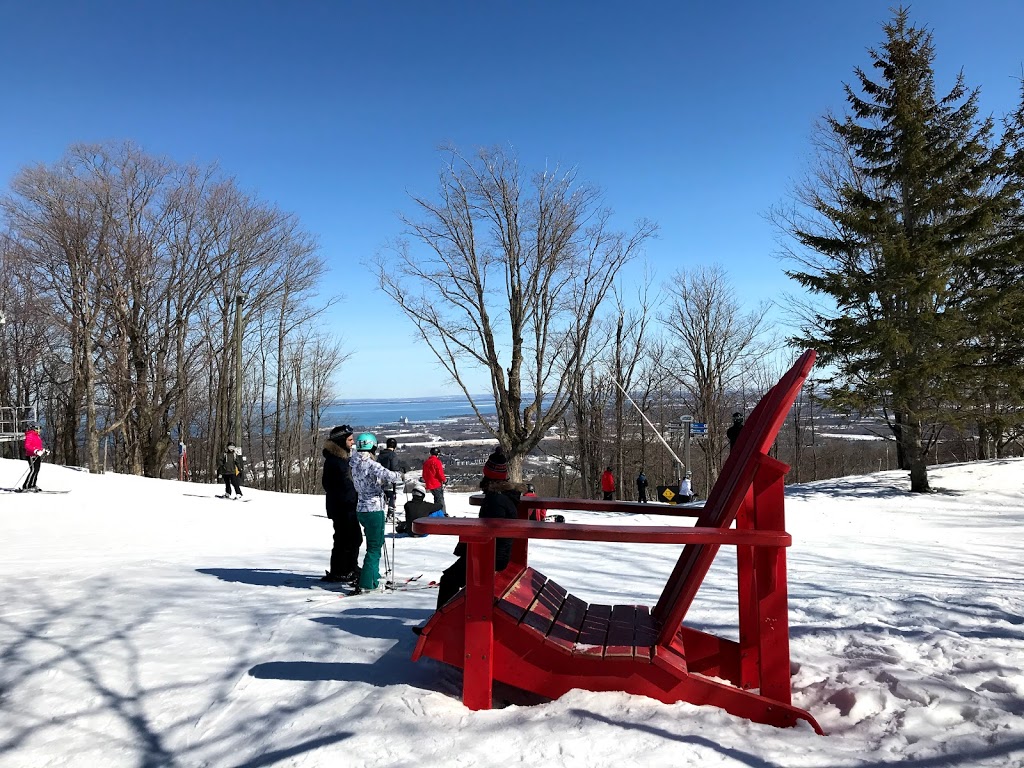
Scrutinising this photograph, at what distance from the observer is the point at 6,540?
10.5 m

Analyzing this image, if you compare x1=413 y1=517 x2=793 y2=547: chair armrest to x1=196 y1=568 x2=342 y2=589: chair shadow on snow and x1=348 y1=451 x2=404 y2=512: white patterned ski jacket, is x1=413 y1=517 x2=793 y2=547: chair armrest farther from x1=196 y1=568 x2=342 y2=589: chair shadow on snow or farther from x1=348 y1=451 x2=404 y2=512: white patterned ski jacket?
x1=196 y1=568 x2=342 y2=589: chair shadow on snow

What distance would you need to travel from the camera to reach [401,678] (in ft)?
11.7

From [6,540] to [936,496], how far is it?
Result: 750 inches

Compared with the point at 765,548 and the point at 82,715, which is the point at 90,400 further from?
the point at 765,548

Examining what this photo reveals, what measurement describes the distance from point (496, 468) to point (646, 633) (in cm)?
175

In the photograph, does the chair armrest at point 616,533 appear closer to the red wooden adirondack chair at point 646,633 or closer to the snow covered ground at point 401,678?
the red wooden adirondack chair at point 646,633

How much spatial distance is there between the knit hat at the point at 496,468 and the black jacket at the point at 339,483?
2.19m

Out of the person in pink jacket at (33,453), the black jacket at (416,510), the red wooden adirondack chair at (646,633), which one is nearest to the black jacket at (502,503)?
the red wooden adirondack chair at (646,633)

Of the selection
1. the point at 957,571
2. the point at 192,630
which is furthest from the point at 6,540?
the point at 957,571

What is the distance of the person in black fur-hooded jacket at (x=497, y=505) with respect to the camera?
4359 mm

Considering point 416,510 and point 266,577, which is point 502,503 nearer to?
point 266,577

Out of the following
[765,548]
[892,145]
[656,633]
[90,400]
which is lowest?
[656,633]

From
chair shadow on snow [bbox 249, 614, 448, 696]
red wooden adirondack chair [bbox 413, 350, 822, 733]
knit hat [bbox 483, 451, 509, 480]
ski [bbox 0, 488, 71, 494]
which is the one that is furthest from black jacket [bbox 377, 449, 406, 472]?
red wooden adirondack chair [bbox 413, 350, 822, 733]

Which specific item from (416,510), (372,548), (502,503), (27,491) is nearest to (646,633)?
(502,503)
